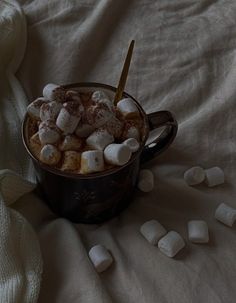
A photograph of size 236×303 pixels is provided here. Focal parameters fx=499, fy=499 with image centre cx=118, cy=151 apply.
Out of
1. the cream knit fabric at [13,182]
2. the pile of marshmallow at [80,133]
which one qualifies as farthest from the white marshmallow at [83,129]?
the cream knit fabric at [13,182]

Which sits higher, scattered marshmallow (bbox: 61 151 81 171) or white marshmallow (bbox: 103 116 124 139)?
white marshmallow (bbox: 103 116 124 139)

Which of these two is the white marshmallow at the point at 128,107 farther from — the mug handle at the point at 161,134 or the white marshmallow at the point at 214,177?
the white marshmallow at the point at 214,177

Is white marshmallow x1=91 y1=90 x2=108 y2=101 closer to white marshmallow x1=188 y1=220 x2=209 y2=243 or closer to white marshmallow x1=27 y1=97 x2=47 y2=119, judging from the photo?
white marshmallow x1=27 y1=97 x2=47 y2=119

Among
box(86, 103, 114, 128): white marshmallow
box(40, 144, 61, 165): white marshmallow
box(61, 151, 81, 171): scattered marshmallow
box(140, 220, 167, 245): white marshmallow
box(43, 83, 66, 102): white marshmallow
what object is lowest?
box(140, 220, 167, 245): white marshmallow

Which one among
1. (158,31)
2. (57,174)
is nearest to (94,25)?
(158,31)

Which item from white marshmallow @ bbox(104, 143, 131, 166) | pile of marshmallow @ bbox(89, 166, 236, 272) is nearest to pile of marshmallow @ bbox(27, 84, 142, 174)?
white marshmallow @ bbox(104, 143, 131, 166)

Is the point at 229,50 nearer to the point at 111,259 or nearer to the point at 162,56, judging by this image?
the point at 162,56
